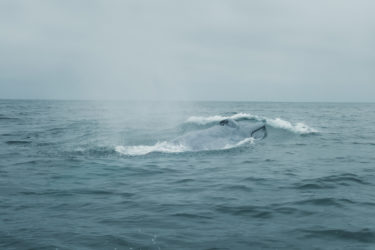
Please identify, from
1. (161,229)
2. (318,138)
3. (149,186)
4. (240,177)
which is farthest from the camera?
(318,138)

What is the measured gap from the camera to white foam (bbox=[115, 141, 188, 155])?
17239 millimetres

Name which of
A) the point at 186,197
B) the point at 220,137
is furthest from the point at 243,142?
the point at 186,197

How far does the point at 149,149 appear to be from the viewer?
1811 cm

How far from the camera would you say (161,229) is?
7285 mm

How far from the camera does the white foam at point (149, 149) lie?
56.6 ft

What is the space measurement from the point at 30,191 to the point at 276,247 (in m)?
7.27

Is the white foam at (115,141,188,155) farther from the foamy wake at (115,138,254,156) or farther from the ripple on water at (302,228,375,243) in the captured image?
the ripple on water at (302,228,375,243)

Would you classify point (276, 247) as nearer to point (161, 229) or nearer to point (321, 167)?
point (161, 229)

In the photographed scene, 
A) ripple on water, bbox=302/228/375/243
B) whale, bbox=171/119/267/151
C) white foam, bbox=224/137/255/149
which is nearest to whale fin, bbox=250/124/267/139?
whale, bbox=171/119/267/151

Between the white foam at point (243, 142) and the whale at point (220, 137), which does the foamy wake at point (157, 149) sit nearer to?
the white foam at point (243, 142)

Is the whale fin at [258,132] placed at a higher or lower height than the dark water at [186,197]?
higher

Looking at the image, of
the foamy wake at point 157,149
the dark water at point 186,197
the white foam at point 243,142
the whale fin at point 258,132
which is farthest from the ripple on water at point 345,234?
the whale fin at point 258,132

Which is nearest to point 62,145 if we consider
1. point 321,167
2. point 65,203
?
point 65,203

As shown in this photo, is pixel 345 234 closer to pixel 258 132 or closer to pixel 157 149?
pixel 157 149
